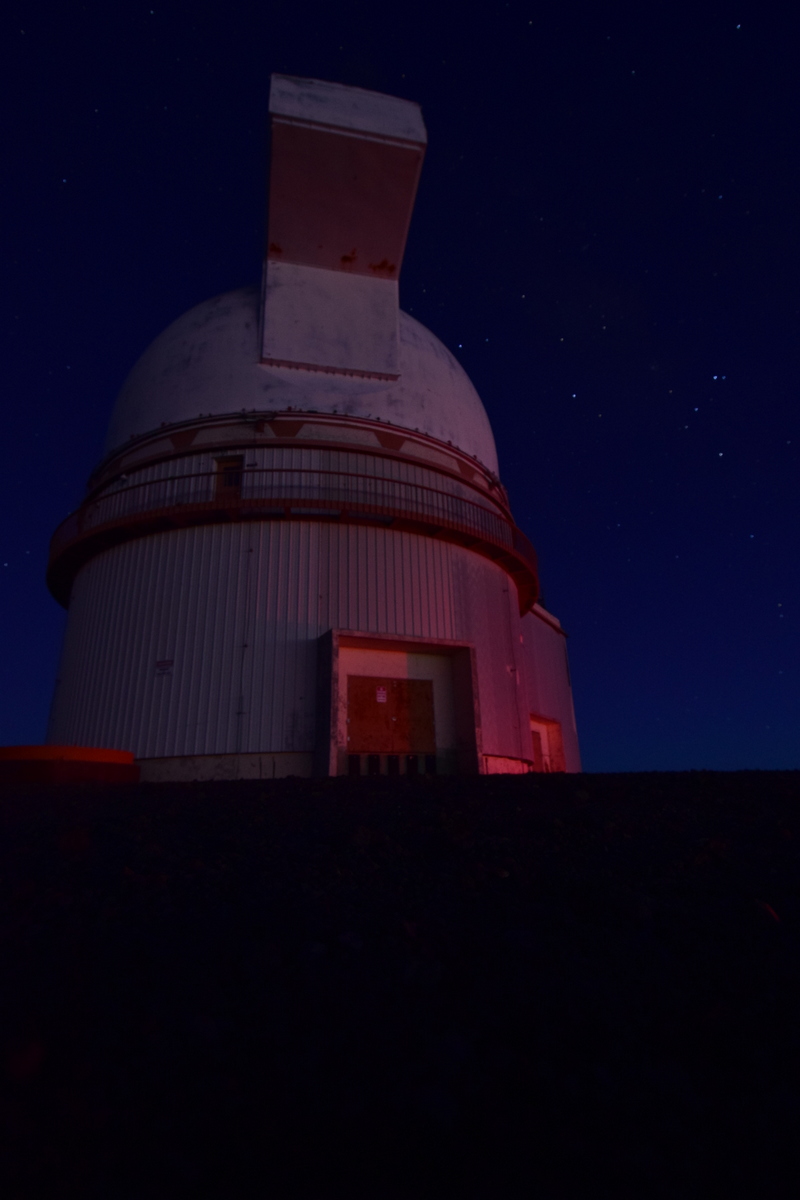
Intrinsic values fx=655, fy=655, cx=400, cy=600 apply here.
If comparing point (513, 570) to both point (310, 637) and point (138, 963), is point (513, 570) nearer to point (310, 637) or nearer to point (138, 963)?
point (310, 637)

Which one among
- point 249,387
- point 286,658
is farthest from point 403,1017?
point 249,387

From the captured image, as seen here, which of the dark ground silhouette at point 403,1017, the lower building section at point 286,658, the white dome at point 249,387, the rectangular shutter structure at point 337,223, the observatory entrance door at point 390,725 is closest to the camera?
the dark ground silhouette at point 403,1017

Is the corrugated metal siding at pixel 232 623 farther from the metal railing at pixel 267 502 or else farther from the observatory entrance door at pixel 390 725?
the observatory entrance door at pixel 390 725

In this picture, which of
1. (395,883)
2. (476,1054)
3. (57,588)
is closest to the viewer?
(476,1054)

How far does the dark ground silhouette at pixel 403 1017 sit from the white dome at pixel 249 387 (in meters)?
11.8

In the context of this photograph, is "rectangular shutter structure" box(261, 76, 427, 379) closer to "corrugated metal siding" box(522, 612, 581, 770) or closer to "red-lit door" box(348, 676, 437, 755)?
"red-lit door" box(348, 676, 437, 755)

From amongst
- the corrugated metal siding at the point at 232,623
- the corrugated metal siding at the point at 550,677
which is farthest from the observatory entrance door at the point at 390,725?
the corrugated metal siding at the point at 550,677

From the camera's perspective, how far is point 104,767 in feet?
35.1

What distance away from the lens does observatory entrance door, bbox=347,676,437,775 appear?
12.7 metres

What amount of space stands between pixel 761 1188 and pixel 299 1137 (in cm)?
133

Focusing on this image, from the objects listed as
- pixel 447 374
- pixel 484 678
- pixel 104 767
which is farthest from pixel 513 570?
pixel 104 767

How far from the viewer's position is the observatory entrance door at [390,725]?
12680 millimetres

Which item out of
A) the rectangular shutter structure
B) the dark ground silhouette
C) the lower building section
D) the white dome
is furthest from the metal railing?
the dark ground silhouette

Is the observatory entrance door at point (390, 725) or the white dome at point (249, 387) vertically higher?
the white dome at point (249, 387)
